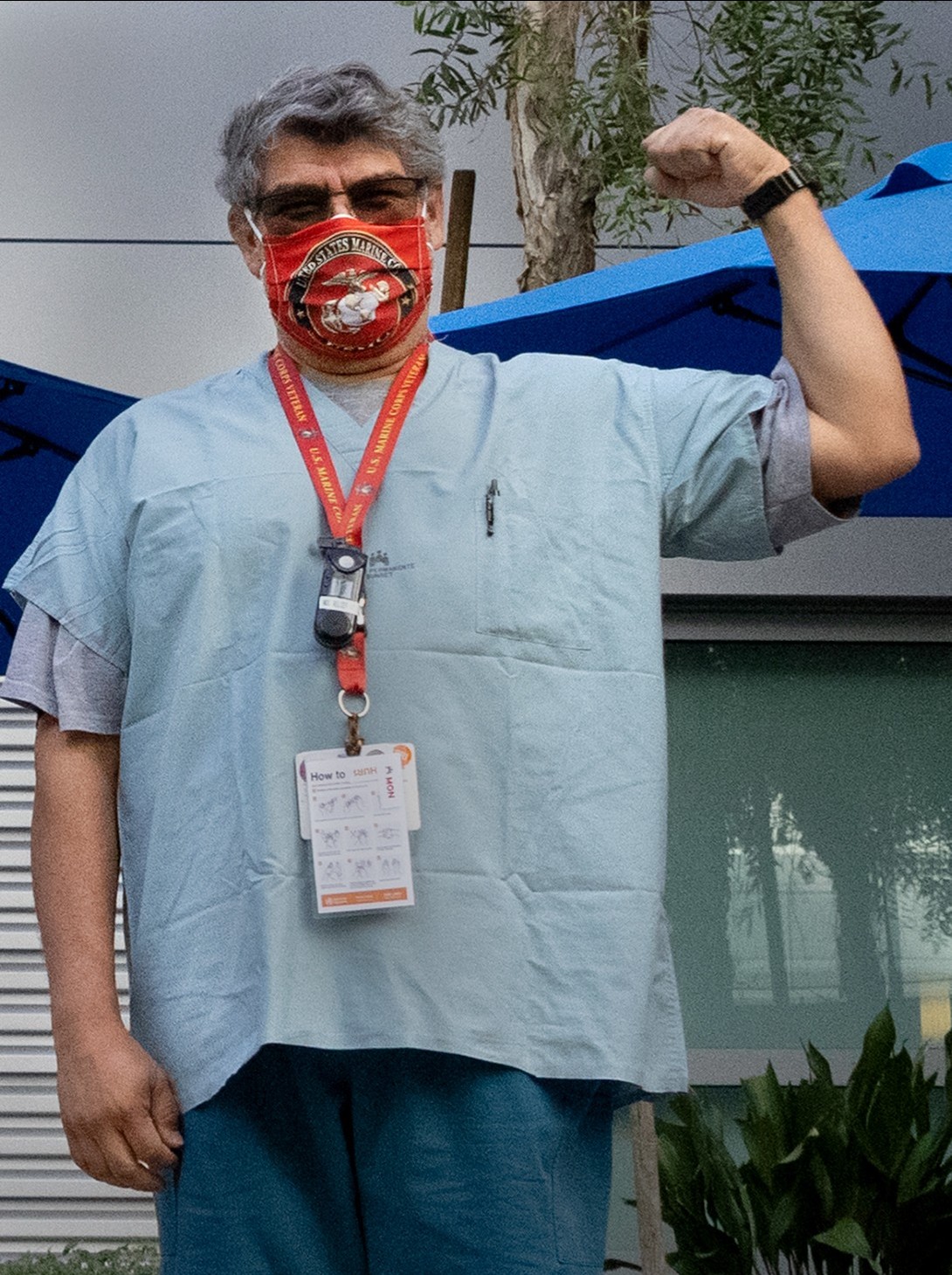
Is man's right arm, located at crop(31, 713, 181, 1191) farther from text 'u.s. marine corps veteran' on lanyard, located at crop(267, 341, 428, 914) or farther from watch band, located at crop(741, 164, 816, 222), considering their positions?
watch band, located at crop(741, 164, 816, 222)

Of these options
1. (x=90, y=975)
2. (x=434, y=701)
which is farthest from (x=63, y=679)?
(x=434, y=701)

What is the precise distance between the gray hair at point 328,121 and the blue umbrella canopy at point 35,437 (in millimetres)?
2258

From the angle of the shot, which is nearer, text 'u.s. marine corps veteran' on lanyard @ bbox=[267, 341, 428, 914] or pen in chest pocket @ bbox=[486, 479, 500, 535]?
text 'u.s. marine corps veteran' on lanyard @ bbox=[267, 341, 428, 914]

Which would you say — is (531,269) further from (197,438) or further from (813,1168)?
(197,438)

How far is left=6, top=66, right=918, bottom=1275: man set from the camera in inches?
66.5

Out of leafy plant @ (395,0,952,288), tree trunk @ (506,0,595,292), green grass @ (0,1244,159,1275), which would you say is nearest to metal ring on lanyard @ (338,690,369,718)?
leafy plant @ (395,0,952,288)

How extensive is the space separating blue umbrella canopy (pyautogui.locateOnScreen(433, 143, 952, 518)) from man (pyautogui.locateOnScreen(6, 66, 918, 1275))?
57.6 inches

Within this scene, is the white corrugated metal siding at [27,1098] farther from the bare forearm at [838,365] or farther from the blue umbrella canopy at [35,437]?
the bare forearm at [838,365]

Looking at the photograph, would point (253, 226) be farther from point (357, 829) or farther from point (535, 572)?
point (357, 829)

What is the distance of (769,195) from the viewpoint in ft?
6.16

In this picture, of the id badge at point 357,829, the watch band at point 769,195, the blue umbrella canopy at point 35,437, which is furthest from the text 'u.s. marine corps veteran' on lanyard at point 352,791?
the blue umbrella canopy at point 35,437

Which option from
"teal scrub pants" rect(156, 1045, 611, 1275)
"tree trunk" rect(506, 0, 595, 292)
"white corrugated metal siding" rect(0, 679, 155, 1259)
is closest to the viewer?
"teal scrub pants" rect(156, 1045, 611, 1275)

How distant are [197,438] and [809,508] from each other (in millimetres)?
668

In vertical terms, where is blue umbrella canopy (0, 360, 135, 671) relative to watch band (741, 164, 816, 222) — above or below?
above
